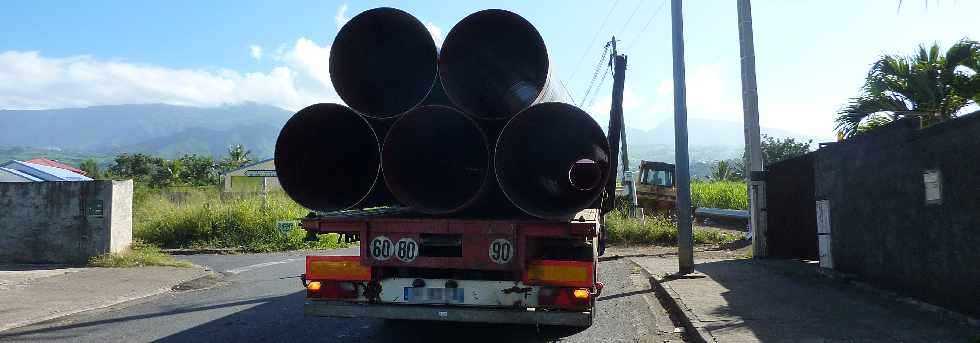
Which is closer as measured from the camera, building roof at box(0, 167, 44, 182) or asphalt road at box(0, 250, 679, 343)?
asphalt road at box(0, 250, 679, 343)

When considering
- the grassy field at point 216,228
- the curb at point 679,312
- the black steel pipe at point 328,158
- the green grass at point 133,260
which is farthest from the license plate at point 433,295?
the grassy field at point 216,228

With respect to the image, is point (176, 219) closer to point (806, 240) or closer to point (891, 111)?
point (806, 240)

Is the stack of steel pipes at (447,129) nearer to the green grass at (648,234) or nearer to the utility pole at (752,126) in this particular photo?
the utility pole at (752,126)

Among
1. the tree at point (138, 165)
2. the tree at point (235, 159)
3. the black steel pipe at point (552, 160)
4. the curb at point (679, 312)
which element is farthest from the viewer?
the tree at point (235, 159)

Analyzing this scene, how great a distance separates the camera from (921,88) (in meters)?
10.9

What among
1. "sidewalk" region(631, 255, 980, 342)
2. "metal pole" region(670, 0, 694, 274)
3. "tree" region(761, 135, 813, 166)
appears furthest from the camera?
"tree" region(761, 135, 813, 166)

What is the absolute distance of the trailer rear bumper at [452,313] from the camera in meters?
5.02

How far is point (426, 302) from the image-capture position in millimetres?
5219

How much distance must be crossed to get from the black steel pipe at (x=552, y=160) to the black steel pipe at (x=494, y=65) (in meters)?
0.24

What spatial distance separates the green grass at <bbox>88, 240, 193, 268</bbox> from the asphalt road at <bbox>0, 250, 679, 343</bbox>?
351cm

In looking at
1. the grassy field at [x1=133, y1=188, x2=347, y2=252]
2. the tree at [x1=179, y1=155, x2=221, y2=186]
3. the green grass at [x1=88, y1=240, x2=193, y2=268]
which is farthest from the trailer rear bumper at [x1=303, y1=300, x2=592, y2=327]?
the tree at [x1=179, y1=155, x2=221, y2=186]

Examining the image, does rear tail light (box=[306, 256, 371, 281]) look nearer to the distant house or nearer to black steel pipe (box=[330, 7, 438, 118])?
black steel pipe (box=[330, 7, 438, 118])

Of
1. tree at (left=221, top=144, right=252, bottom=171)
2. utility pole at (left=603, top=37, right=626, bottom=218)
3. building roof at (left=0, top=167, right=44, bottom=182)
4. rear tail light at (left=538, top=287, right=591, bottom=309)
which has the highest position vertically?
tree at (left=221, top=144, right=252, bottom=171)

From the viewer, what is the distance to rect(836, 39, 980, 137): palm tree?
1050 cm
